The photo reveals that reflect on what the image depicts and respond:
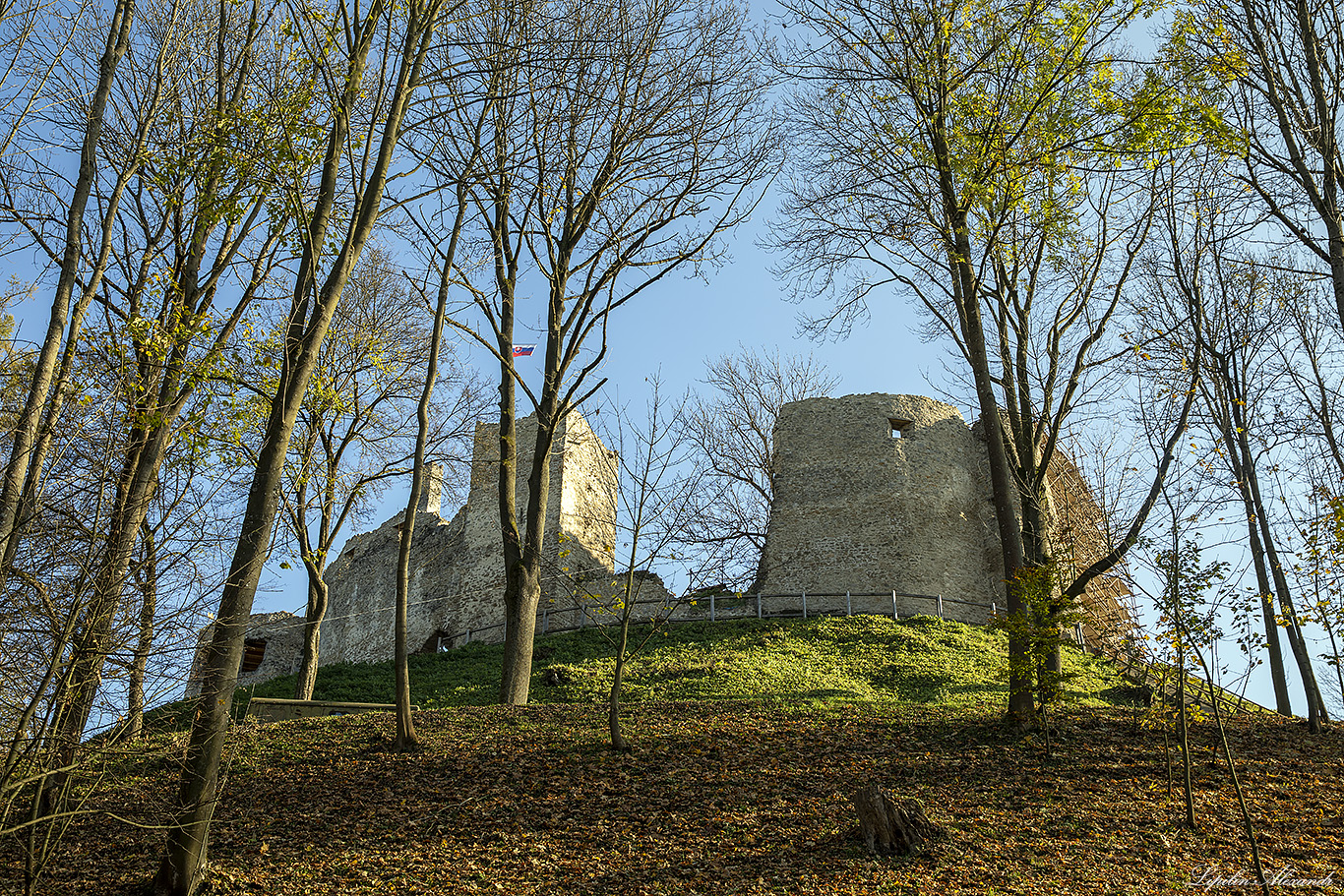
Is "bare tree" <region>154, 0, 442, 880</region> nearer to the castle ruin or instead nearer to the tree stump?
the tree stump

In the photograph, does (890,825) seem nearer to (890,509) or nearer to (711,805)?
(711,805)

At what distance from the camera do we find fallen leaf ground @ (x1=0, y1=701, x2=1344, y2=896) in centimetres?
640

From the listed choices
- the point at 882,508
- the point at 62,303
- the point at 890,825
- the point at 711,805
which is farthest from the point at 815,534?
the point at 62,303

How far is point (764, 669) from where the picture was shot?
14.3m

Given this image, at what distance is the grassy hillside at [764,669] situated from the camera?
13.1m

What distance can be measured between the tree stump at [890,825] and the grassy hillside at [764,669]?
434cm

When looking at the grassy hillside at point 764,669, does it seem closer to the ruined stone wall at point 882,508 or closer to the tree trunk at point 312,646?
the tree trunk at point 312,646

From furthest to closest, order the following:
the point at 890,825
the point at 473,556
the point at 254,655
→ the point at 254,655 → the point at 473,556 → the point at 890,825

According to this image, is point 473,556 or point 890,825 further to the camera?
point 473,556

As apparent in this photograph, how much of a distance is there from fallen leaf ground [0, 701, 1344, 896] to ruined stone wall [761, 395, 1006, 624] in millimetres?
9565

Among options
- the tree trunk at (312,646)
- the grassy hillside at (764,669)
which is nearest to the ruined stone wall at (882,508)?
the grassy hillside at (764,669)

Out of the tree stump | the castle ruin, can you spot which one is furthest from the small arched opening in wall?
the tree stump

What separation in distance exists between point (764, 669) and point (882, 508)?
7148 mm

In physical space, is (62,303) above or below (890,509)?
below
